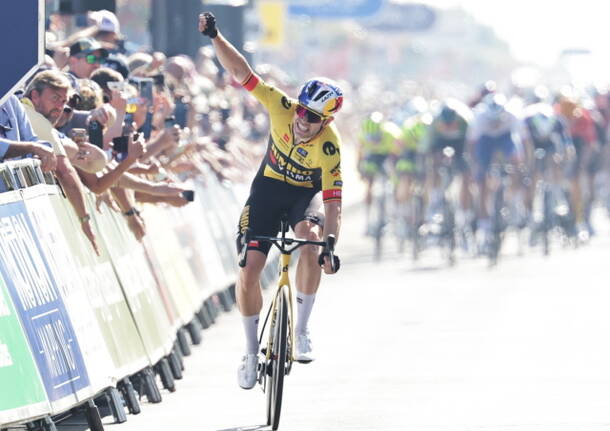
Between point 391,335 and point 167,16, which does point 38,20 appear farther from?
point 167,16

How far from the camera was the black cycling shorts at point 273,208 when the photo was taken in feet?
36.0

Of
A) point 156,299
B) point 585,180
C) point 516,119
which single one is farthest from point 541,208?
point 156,299

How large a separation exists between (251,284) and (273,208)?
1.52 feet

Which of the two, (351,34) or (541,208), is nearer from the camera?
(541,208)

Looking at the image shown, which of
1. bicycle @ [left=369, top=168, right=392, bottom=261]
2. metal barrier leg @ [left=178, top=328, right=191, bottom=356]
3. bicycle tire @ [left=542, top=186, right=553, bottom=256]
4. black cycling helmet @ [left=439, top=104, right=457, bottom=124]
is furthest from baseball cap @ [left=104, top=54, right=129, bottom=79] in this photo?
bicycle tire @ [left=542, top=186, right=553, bottom=256]

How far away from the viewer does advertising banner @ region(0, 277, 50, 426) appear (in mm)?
8516

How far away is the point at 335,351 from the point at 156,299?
6.34 feet

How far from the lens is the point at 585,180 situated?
29.5 metres

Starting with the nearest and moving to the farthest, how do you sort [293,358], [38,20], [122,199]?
[38,20] < [293,358] < [122,199]

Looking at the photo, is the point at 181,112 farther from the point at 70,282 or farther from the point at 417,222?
the point at 417,222

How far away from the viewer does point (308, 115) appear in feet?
35.4

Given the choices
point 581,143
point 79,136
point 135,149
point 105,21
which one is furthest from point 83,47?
point 581,143

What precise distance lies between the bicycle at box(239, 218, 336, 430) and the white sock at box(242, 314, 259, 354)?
20cm

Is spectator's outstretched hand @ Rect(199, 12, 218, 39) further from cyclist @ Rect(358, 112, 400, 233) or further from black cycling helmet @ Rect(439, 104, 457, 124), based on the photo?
cyclist @ Rect(358, 112, 400, 233)
